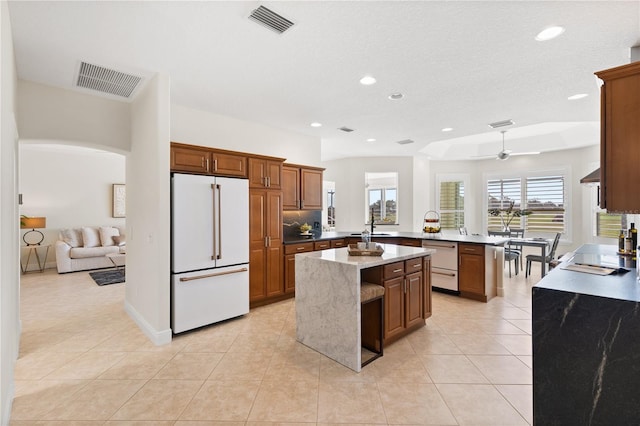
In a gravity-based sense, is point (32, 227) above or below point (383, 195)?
below

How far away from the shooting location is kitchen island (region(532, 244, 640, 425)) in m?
1.58

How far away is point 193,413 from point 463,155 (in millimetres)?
8037

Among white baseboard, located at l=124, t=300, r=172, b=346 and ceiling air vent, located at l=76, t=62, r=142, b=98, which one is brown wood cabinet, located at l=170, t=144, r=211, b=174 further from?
white baseboard, located at l=124, t=300, r=172, b=346

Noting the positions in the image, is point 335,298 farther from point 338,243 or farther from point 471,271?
point 471,271

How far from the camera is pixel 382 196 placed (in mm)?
8070

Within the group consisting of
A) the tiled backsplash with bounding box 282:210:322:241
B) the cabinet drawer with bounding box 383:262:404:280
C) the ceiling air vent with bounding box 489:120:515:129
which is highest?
the ceiling air vent with bounding box 489:120:515:129

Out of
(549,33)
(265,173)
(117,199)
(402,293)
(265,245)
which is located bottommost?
(402,293)

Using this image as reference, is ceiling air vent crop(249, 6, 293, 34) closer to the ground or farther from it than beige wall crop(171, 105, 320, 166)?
farther from it

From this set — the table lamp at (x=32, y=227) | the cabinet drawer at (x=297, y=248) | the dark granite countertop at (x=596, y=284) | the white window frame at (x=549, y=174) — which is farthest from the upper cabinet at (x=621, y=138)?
the table lamp at (x=32, y=227)

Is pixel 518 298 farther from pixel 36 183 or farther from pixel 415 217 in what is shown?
pixel 36 183

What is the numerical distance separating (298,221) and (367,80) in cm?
279

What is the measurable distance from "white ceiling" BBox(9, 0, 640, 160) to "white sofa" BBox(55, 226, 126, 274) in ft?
15.5

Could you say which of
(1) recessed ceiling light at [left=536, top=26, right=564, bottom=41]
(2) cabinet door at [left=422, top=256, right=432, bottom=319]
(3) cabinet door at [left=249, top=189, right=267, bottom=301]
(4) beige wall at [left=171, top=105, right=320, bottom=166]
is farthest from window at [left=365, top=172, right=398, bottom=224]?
(1) recessed ceiling light at [left=536, top=26, right=564, bottom=41]

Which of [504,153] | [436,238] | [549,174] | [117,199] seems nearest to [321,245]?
[436,238]
